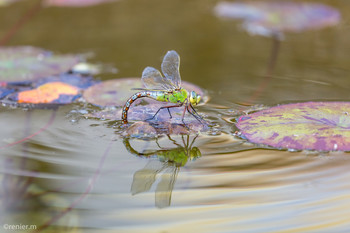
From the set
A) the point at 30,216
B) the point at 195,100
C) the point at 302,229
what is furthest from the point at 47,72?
the point at 302,229

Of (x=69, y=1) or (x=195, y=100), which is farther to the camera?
(x=69, y=1)

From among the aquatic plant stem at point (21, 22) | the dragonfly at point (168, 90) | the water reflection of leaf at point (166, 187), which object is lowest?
the water reflection of leaf at point (166, 187)

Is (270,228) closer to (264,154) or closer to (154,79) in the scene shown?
(264,154)

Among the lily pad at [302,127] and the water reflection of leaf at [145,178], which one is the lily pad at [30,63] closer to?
the water reflection of leaf at [145,178]

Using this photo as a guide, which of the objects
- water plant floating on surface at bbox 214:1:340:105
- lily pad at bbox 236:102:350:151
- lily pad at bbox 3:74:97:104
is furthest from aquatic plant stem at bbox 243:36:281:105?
lily pad at bbox 3:74:97:104

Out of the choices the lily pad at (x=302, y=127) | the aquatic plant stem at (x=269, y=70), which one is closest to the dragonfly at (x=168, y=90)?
the lily pad at (x=302, y=127)

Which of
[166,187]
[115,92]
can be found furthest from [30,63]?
[166,187]

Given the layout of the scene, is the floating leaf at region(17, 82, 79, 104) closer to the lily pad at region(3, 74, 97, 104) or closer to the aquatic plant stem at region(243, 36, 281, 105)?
the lily pad at region(3, 74, 97, 104)

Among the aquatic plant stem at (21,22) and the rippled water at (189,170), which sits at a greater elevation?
the aquatic plant stem at (21,22)
